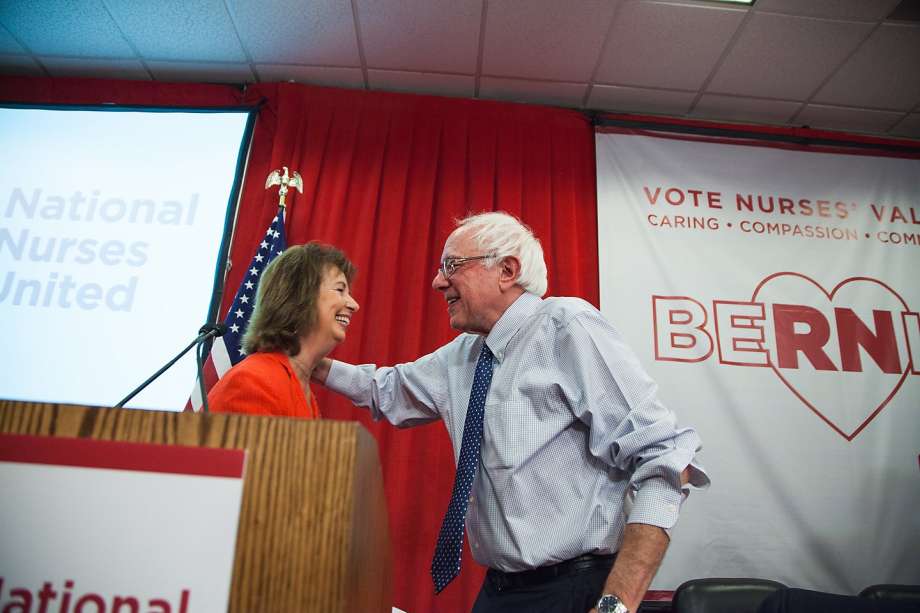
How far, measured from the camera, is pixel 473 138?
321cm

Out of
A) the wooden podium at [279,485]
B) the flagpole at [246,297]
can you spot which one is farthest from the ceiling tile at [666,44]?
the wooden podium at [279,485]

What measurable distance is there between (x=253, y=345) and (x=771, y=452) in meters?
2.41

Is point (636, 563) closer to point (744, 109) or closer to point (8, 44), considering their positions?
point (744, 109)

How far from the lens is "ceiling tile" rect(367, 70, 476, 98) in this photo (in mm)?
3156

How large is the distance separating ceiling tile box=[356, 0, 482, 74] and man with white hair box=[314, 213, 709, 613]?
A: 5.74 feet

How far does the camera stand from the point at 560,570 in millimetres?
1250

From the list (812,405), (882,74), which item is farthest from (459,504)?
(882,74)

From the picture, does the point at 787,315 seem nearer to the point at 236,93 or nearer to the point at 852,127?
the point at 852,127

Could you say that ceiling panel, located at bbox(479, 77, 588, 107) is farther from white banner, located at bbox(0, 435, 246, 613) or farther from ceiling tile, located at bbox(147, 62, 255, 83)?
white banner, located at bbox(0, 435, 246, 613)

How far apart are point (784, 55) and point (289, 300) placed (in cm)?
277

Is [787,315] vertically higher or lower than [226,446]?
higher

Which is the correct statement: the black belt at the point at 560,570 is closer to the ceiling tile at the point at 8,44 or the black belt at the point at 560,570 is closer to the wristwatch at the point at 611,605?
the wristwatch at the point at 611,605

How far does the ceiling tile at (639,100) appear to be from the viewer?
3195 mm

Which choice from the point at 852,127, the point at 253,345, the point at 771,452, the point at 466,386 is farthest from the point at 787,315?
the point at 253,345
